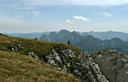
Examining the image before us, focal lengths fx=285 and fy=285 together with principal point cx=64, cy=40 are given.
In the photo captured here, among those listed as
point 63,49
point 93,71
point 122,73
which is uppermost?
point 63,49

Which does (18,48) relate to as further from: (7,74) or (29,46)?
(7,74)

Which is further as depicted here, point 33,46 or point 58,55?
point 58,55

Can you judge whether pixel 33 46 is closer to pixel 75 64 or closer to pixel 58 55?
pixel 58 55

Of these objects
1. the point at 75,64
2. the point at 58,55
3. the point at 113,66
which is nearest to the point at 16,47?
the point at 58,55

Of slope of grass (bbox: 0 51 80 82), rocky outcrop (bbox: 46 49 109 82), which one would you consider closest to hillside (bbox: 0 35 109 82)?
rocky outcrop (bbox: 46 49 109 82)

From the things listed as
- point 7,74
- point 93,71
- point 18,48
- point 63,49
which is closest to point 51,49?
point 63,49

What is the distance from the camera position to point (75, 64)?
79625 millimetres

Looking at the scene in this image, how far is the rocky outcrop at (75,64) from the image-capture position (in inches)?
2990

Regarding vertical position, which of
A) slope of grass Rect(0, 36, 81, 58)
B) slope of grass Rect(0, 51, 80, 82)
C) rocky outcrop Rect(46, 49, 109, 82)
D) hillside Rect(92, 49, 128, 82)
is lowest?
hillside Rect(92, 49, 128, 82)

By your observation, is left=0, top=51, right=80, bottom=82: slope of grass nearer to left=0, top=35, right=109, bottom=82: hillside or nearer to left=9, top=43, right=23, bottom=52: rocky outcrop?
left=0, top=35, right=109, bottom=82: hillside

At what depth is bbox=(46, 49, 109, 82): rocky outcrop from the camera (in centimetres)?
7594

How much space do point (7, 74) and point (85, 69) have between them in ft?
178

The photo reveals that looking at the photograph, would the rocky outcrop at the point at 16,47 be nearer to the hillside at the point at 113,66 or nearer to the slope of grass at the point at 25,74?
the slope of grass at the point at 25,74

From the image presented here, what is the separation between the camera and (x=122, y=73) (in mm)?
124000
